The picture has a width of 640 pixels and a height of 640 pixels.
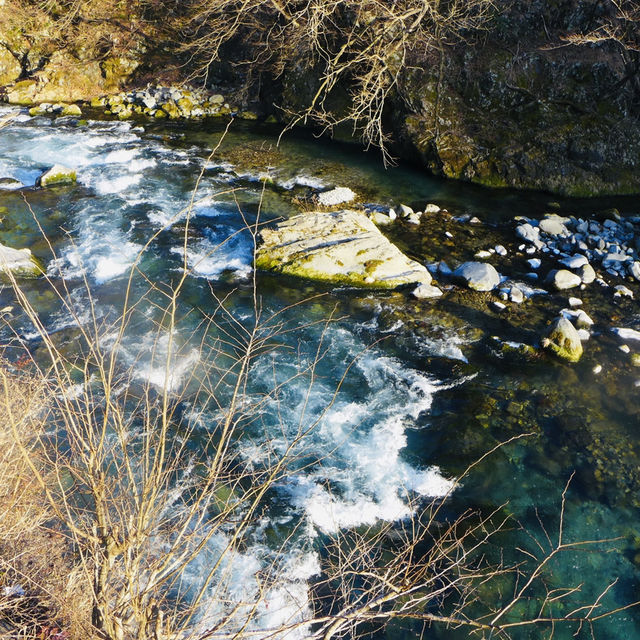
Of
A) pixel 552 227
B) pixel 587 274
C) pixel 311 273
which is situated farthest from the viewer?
pixel 552 227

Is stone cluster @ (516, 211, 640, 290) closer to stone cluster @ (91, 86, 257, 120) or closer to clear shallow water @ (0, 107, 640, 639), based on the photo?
clear shallow water @ (0, 107, 640, 639)

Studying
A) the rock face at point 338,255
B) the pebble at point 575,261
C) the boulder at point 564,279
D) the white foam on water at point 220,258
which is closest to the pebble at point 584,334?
the boulder at point 564,279

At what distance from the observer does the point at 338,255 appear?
9195mm

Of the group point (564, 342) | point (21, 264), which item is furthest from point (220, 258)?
point (564, 342)

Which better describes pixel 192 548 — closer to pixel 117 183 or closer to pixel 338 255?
pixel 338 255

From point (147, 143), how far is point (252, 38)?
4836 millimetres

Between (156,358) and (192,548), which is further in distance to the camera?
(156,358)

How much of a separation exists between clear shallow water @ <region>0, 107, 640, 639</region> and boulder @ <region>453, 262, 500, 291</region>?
38 cm

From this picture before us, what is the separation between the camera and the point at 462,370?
731cm

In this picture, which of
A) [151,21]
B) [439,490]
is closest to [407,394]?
[439,490]

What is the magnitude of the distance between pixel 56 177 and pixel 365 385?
8.31 metres

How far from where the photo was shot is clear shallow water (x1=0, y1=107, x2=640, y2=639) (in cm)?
538

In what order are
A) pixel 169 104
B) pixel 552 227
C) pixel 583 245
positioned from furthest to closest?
pixel 169 104 → pixel 552 227 → pixel 583 245

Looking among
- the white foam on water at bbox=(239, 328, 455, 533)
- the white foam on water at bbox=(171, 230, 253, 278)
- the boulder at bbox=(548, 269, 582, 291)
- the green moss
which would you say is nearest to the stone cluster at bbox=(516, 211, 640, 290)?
the boulder at bbox=(548, 269, 582, 291)
